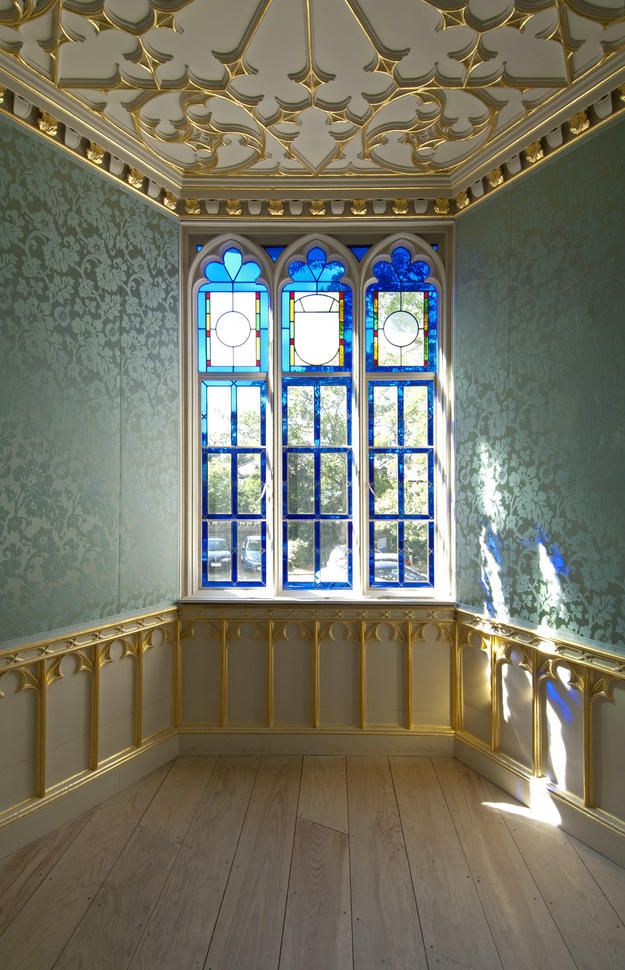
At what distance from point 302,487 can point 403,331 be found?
1087mm

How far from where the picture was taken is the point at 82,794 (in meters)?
2.54

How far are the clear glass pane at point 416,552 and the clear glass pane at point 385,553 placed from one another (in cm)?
6

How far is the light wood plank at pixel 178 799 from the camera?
94.8 inches

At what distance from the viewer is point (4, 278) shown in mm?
2252

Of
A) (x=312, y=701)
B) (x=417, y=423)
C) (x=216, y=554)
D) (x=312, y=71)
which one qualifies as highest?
(x=312, y=71)

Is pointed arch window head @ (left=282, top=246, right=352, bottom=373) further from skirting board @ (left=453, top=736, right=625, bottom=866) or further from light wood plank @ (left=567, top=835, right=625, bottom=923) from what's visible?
light wood plank @ (left=567, top=835, right=625, bottom=923)

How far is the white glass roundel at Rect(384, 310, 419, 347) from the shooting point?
3.24 metres

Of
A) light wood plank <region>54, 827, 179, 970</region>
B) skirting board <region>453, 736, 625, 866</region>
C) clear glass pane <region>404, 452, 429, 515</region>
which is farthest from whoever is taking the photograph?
clear glass pane <region>404, 452, 429, 515</region>

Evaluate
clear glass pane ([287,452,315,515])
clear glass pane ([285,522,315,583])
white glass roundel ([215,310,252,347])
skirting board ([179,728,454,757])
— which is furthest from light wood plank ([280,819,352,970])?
white glass roundel ([215,310,252,347])

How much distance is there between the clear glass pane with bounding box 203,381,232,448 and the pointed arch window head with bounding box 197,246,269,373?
12 centimetres

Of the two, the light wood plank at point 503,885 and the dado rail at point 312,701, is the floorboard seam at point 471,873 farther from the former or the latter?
the dado rail at point 312,701

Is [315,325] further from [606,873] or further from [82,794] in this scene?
[606,873]

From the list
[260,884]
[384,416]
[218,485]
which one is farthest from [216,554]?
[260,884]

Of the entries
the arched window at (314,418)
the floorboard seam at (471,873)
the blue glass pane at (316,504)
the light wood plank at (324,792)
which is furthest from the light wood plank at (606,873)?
the blue glass pane at (316,504)
